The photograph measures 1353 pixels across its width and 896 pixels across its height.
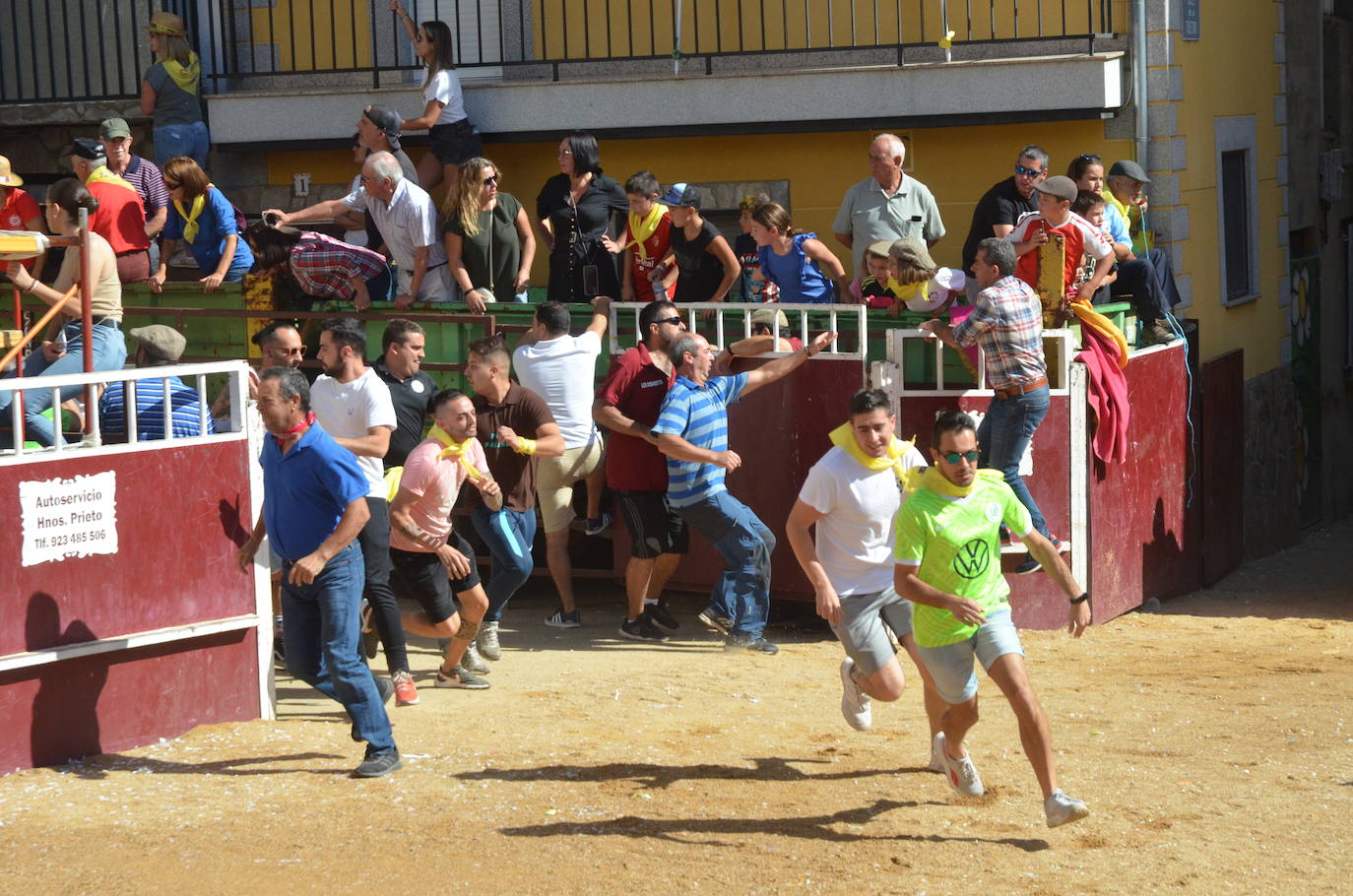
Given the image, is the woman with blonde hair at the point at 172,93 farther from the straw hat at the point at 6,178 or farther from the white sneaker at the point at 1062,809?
the white sneaker at the point at 1062,809

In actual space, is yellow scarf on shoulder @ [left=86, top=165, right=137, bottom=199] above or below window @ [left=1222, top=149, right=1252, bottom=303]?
above

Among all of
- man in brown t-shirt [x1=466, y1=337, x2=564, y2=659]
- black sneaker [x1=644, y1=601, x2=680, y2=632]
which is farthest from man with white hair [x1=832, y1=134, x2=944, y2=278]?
man in brown t-shirt [x1=466, y1=337, x2=564, y2=659]

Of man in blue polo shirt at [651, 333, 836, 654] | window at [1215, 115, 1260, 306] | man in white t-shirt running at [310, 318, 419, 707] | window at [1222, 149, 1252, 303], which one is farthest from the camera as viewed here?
window at [1222, 149, 1252, 303]

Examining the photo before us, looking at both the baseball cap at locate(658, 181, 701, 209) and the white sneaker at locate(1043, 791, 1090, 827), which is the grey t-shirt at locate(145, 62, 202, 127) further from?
the white sneaker at locate(1043, 791, 1090, 827)

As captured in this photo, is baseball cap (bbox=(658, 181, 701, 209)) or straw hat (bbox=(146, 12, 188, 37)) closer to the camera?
baseball cap (bbox=(658, 181, 701, 209))

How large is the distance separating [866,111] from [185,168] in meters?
5.02

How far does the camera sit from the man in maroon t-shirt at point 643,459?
1077cm

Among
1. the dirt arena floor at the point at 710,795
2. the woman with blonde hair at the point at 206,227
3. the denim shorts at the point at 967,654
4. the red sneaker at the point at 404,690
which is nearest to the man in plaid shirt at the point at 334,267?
the woman with blonde hair at the point at 206,227

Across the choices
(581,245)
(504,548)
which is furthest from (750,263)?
(504,548)

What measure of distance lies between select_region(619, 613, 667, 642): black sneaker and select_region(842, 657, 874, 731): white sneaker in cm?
297

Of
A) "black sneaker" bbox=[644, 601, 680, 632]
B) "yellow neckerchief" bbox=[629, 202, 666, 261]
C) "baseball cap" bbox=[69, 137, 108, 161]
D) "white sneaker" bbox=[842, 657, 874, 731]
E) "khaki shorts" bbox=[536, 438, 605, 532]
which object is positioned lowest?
"black sneaker" bbox=[644, 601, 680, 632]

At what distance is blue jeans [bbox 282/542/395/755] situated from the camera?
7938mm

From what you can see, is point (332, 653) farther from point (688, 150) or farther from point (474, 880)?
point (688, 150)

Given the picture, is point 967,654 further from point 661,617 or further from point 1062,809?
point 661,617
